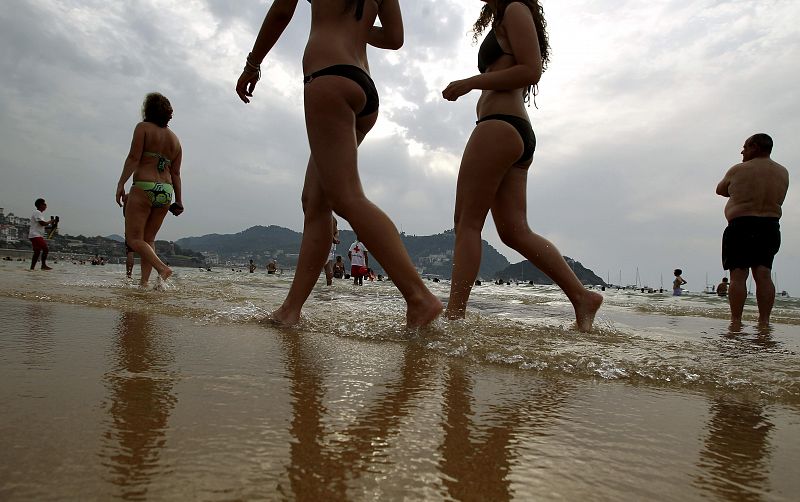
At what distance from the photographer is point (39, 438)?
2.21ft

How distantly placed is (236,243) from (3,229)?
9573 centimetres

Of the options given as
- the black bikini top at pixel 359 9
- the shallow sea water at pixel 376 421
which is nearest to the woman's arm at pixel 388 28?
the black bikini top at pixel 359 9

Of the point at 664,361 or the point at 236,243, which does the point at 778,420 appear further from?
the point at 236,243

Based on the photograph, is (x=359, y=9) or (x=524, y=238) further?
(x=524, y=238)

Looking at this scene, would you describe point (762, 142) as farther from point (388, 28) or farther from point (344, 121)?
point (344, 121)

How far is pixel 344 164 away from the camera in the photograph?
2.20m

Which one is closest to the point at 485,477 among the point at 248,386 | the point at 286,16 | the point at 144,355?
the point at 248,386

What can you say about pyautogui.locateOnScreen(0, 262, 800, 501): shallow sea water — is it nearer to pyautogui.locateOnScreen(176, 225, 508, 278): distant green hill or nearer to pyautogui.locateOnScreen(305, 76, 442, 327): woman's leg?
pyautogui.locateOnScreen(305, 76, 442, 327): woman's leg

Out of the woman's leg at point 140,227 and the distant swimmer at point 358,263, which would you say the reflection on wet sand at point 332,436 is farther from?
the distant swimmer at point 358,263

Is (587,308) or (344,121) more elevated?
(344,121)

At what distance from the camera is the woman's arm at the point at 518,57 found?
8.68 ft

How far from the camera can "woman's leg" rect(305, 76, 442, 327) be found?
7.06ft

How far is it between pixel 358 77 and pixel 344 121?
0.23m

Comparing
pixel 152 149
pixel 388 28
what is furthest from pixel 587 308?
pixel 152 149
